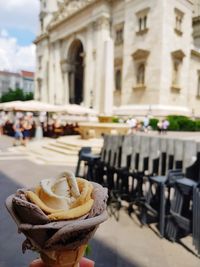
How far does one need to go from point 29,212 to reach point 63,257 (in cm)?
30

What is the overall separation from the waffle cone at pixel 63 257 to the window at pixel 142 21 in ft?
92.0

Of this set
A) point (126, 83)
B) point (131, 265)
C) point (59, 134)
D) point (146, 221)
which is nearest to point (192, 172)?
point (146, 221)

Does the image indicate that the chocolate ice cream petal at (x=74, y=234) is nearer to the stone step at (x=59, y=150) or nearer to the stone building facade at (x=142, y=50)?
the stone step at (x=59, y=150)

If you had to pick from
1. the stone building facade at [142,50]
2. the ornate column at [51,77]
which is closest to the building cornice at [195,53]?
the stone building facade at [142,50]

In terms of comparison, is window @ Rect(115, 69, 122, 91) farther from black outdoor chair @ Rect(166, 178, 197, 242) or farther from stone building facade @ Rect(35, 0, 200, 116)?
black outdoor chair @ Rect(166, 178, 197, 242)

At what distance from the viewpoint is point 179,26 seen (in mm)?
28156

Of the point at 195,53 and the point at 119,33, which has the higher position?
the point at 119,33

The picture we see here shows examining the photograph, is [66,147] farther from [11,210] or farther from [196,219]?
[11,210]

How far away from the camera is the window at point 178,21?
27480 mm

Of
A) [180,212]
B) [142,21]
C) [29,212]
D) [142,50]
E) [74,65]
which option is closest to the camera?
[29,212]

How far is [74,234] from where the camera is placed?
1330 millimetres

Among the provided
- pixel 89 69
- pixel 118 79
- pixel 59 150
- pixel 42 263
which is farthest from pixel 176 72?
pixel 42 263

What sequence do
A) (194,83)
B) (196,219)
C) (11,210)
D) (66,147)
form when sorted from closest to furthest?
(11,210)
(196,219)
(66,147)
(194,83)

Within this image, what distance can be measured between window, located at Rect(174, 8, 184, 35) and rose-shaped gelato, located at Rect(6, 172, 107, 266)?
2865 centimetres
